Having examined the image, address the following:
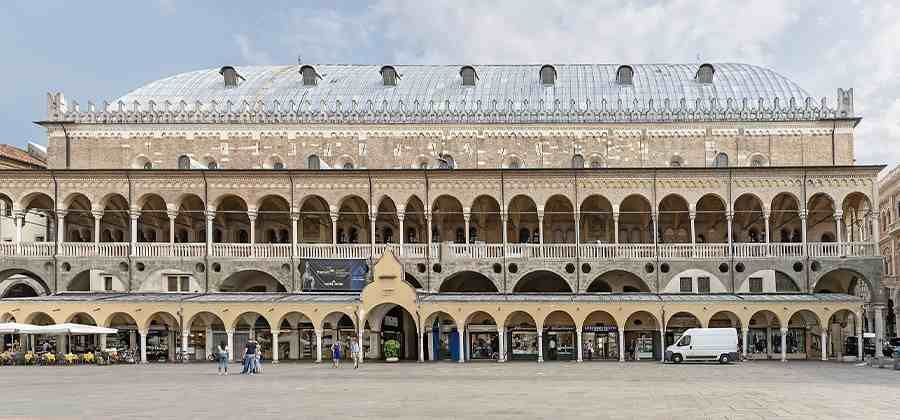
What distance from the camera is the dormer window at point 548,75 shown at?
63.5 m

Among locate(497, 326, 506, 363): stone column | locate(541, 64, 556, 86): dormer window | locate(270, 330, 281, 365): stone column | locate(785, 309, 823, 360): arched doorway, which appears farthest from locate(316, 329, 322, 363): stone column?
locate(785, 309, 823, 360): arched doorway

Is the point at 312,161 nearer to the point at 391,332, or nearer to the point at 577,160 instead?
the point at 391,332

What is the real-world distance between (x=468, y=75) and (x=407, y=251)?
1536 cm

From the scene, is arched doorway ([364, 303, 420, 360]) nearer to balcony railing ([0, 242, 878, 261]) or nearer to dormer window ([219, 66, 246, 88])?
balcony railing ([0, 242, 878, 261])

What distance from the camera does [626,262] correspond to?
173 feet

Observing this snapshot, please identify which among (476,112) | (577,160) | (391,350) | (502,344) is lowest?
(391,350)

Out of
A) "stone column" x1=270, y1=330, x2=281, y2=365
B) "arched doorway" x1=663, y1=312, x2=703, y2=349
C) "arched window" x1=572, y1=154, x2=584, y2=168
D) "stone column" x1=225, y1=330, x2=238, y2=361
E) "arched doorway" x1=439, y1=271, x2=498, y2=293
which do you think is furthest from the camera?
"arched window" x1=572, y1=154, x2=584, y2=168

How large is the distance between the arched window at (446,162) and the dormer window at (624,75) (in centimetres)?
1265

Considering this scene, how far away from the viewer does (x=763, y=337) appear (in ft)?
173

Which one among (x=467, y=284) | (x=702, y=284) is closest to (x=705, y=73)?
(x=702, y=284)

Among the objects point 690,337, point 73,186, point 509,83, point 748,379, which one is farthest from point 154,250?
point 748,379

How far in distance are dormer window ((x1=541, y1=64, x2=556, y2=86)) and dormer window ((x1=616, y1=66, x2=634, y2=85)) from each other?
415cm

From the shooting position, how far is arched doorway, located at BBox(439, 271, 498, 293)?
57.1 m

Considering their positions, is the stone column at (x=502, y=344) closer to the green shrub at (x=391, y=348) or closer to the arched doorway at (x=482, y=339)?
the arched doorway at (x=482, y=339)
